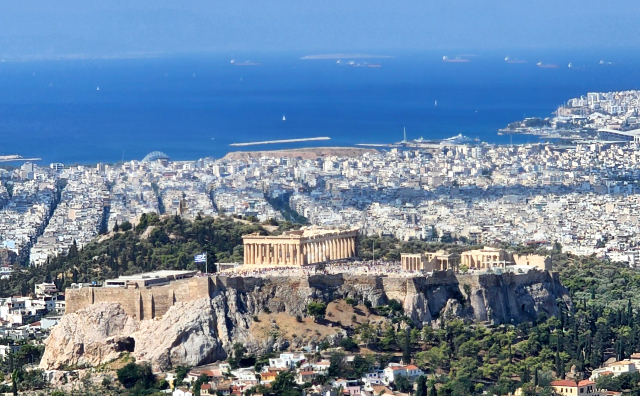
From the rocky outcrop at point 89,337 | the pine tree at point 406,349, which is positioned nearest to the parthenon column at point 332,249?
the pine tree at point 406,349

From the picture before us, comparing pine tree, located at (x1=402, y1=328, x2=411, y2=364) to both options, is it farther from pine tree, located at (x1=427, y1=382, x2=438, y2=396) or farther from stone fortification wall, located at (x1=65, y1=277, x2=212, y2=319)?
stone fortification wall, located at (x1=65, y1=277, x2=212, y2=319)

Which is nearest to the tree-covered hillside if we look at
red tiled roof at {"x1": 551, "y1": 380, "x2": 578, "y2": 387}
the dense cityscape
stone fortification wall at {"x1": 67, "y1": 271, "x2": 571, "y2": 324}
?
the dense cityscape

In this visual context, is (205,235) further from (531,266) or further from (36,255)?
(36,255)

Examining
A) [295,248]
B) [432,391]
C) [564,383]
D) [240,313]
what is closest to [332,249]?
[295,248]

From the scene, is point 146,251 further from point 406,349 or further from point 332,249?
point 406,349

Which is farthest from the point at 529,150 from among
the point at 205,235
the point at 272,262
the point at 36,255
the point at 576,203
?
the point at 272,262

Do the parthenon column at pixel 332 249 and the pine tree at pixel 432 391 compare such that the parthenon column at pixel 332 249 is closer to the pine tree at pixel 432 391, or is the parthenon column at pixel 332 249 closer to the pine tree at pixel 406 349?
the pine tree at pixel 406 349
